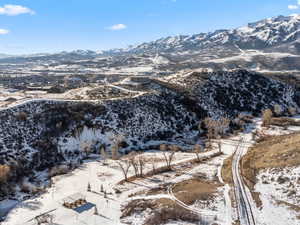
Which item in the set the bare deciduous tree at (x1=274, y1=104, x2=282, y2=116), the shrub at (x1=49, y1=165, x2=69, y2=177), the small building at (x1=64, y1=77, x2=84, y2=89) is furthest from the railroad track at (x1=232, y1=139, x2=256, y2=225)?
the small building at (x1=64, y1=77, x2=84, y2=89)

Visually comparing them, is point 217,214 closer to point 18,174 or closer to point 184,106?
point 18,174

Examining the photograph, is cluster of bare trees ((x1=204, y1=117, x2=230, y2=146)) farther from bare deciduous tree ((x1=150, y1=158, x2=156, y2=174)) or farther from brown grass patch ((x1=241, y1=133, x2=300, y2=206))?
bare deciduous tree ((x1=150, y1=158, x2=156, y2=174))

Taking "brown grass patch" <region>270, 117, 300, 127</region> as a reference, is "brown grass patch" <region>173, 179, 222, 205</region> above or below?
below

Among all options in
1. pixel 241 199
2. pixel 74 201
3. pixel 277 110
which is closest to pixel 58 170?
pixel 74 201

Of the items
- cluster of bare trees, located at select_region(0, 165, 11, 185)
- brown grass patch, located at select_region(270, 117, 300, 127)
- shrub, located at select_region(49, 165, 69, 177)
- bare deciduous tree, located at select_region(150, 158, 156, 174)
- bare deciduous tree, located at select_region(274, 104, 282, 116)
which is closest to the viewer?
cluster of bare trees, located at select_region(0, 165, 11, 185)

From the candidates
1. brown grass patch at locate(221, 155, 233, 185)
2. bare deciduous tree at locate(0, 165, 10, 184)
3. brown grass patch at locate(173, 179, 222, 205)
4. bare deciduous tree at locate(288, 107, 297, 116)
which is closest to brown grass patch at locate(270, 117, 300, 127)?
bare deciduous tree at locate(288, 107, 297, 116)

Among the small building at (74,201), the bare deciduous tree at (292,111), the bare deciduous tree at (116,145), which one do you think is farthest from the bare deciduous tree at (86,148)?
the bare deciduous tree at (292,111)

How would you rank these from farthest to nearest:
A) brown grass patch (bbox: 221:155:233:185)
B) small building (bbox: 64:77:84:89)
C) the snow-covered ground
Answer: small building (bbox: 64:77:84:89) → brown grass patch (bbox: 221:155:233:185) → the snow-covered ground

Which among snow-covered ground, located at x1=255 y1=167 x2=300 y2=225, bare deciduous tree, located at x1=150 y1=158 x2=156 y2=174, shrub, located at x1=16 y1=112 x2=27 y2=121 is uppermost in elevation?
shrub, located at x1=16 y1=112 x2=27 y2=121

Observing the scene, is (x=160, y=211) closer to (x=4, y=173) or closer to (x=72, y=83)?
(x=4, y=173)

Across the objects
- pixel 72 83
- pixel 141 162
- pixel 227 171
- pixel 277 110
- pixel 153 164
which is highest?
pixel 72 83

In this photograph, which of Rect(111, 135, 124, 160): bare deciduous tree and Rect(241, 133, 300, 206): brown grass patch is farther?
Rect(111, 135, 124, 160): bare deciduous tree
